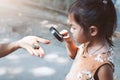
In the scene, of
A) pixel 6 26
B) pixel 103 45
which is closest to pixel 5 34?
pixel 6 26

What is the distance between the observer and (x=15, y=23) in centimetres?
523

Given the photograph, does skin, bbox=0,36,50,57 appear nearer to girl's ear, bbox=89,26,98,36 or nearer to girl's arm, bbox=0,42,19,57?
girl's arm, bbox=0,42,19,57

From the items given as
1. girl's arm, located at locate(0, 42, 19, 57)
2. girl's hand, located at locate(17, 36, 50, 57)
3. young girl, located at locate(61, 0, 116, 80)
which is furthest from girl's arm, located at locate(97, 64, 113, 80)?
girl's arm, located at locate(0, 42, 19, 57)

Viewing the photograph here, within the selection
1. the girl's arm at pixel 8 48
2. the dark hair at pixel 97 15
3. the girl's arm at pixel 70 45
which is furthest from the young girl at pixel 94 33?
the girl's arm at pixel 8 48

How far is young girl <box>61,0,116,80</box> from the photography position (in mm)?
1817

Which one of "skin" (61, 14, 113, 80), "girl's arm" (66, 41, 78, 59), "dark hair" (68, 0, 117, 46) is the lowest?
"girl's arm" (66, 41, 78, 59)

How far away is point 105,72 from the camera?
1.82 metres

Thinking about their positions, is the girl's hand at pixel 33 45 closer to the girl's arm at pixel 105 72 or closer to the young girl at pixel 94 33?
the young girl at pixel 94 33

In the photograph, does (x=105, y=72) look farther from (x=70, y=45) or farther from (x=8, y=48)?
(x=8, y=48)

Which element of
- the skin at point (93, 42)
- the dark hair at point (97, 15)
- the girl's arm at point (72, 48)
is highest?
the dark hair at point (97, 15)

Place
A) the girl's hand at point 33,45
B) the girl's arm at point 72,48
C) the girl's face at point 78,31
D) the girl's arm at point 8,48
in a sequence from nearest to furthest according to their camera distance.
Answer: the girl's hand at point 33,45 → the girl's face at point 78,31 → the girl's arm at point 8,48 → the girl's arm at point 72,48

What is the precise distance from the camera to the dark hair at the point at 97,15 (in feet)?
5.94

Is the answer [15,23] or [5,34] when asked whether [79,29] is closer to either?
[5,34]

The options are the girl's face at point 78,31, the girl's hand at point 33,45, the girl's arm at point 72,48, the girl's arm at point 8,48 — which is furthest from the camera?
the girl's arm at point 72,48
